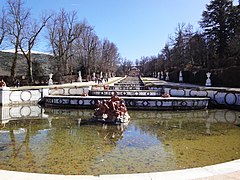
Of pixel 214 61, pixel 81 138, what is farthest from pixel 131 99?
pixel 214 61

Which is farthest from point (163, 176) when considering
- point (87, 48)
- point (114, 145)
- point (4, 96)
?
point (87, 48)

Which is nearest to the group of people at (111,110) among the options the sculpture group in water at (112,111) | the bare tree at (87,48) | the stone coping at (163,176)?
the sculpture group in water at (112,111)

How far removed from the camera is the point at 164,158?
7.01 metres

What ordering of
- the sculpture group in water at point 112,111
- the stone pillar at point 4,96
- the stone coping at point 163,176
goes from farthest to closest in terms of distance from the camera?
the stone pillar at point 4,96
the sculpture group in water at point 112,111
the stone coping at point 163,176

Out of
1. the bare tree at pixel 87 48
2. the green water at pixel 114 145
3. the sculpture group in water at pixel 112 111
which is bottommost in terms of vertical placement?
the green water at pixel 114 145

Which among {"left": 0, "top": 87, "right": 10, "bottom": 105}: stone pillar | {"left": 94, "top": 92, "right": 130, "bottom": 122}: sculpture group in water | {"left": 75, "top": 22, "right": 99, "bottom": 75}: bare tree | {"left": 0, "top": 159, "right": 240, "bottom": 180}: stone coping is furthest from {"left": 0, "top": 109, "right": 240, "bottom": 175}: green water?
{"left": 75, "top": 22, "right": 99, "bottom": 75}: bare tree

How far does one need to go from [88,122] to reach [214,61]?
36.7 meters

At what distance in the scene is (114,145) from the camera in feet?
27.6

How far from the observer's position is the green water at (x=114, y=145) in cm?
643

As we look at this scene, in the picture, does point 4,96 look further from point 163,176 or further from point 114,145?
point 163,176

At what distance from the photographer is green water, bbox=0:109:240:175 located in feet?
21.1

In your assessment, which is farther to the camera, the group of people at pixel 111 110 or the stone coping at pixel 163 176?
the group of people at pixel 111 110

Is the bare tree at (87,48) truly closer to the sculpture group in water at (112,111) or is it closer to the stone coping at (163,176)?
the sculpture group in water at (112,111)

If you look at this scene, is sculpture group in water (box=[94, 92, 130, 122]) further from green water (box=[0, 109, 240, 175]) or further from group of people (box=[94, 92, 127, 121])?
green water (box=[0, 109, 240, 175])
